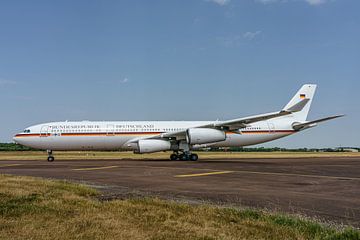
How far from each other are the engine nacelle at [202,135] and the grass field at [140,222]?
21.3 meters

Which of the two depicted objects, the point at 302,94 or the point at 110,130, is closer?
the point at 110,130

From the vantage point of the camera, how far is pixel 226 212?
700 centimetres

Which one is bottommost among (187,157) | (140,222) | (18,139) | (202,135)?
(140,222)

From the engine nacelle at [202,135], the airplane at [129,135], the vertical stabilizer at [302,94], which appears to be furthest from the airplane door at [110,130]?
the vertical stabilizer at [302,94]

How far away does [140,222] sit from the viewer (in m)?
6.11

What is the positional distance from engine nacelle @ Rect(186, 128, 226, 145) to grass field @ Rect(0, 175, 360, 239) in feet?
70.0

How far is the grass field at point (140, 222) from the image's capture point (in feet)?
17.4

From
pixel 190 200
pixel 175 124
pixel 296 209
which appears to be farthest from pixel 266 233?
pixel 175 124


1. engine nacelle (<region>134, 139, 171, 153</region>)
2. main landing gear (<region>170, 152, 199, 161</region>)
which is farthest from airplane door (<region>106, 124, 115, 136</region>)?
main landing gear (<region>170, 152, 199, 161</region>)

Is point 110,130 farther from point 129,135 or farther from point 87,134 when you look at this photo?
point 87,134

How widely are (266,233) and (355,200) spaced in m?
4.90

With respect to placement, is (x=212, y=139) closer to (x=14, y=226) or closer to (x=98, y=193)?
(x=98, y=193)

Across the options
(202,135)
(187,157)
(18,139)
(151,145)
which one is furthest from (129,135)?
(18,139)

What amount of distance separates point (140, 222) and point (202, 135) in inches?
926
